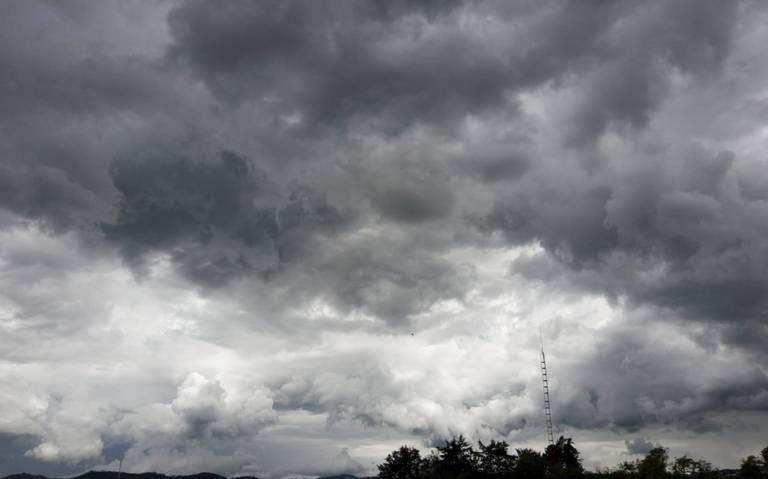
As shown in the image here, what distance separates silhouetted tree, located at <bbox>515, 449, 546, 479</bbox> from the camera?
14138cm

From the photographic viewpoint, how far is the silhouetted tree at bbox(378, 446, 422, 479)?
17362cm

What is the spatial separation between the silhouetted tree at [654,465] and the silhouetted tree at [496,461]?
3079 centimetres

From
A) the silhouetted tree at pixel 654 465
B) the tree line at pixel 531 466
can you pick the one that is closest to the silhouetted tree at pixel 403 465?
the tree line at pixel 531 466

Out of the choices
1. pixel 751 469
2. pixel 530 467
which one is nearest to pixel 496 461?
pixel 530 467

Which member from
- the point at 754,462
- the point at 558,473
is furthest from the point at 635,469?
the point at 754,462

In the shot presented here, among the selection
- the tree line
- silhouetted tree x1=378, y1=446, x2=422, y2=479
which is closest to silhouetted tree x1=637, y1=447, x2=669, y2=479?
the tree line

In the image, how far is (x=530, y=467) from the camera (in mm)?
142000

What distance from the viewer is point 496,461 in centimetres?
15088

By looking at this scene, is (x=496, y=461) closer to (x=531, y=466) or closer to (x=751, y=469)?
(x=531, y=466)

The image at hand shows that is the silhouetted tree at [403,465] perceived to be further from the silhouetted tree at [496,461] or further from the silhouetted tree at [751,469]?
the silhouetted tree at [751,469]

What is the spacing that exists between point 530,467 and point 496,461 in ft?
36.9

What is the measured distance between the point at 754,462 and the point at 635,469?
43256 mm

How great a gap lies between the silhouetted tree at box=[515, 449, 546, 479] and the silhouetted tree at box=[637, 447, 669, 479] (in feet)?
77.8

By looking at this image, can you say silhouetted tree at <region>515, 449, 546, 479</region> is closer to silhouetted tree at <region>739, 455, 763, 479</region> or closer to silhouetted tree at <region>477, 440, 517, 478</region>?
silhouetted tree at <region>477, 440, 517, 478</region>
